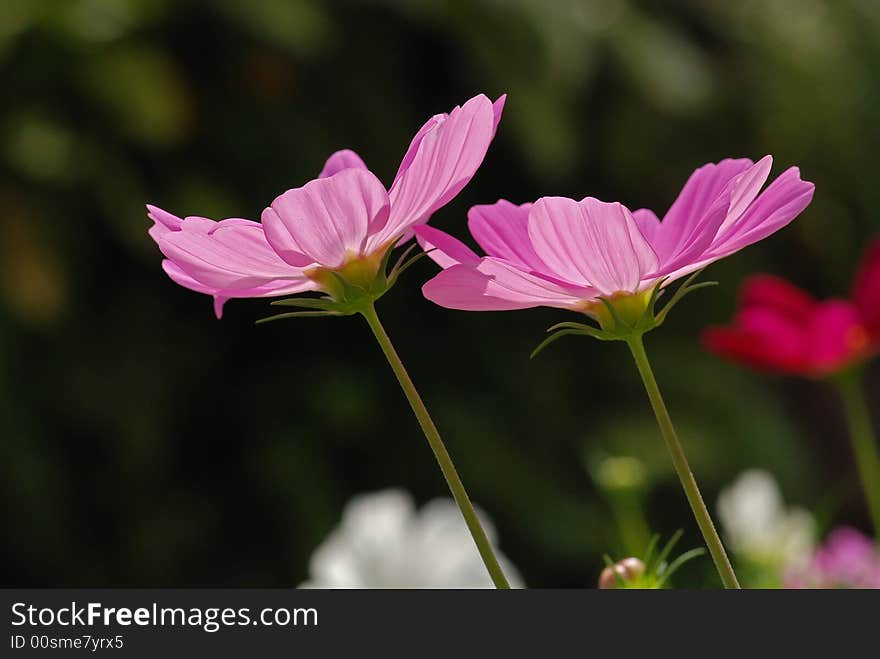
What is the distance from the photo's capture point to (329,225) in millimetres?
157

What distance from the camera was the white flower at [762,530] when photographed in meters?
0.35

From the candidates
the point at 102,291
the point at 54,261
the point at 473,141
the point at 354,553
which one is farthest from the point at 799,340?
the point at 102,291

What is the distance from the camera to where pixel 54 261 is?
123 cm

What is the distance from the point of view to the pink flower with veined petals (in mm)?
141

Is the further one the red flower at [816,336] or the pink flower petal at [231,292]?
the red flower at [816,336]

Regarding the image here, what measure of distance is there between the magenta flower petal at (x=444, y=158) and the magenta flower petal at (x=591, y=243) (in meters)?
0.01

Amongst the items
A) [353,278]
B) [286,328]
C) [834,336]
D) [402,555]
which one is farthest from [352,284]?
[286,328]

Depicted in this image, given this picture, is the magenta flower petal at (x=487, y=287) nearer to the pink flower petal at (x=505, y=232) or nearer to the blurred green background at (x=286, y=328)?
the pink flower petal at (x=505, y=232)

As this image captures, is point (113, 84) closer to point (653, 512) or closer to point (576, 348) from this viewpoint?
point (576, 348)

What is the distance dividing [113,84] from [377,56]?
358 millimetres

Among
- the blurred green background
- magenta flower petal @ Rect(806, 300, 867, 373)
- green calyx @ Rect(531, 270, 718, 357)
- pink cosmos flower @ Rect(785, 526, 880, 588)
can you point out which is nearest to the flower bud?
green calyx @ Rect(531, 270, 718, 357)

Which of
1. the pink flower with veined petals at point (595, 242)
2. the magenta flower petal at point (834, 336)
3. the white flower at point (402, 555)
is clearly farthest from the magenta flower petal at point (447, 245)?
the magenta flower petal at point (834, 336)

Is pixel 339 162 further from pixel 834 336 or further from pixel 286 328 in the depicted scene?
pixel 286 328

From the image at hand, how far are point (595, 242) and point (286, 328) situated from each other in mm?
1300
